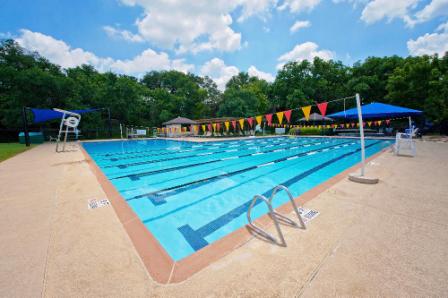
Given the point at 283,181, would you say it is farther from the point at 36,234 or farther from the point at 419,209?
the point at 36,234

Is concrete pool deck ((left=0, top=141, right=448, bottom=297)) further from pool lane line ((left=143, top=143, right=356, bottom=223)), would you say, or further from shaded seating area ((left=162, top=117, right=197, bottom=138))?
shaded seating area ((left=162, top=117, right=197, bottom=138))

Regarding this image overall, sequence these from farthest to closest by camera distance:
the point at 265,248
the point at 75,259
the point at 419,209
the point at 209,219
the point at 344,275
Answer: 1. the point at 209,219
2. the point at 419,209
3. the point at 265,248
4. the point at 75,259
5. the point at 344,275

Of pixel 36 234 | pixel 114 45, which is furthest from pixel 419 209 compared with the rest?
pixel 114 45

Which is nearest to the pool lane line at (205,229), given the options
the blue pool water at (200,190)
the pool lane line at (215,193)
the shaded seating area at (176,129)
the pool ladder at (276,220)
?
the blue pool water at (200,190)

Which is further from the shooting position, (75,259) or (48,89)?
(48,89)

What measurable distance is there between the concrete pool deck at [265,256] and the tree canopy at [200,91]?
18.3 metres

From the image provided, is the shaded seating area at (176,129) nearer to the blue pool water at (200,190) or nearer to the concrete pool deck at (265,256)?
the blue pool water at (200,190)

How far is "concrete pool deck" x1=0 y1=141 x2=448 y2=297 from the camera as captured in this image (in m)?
1.36

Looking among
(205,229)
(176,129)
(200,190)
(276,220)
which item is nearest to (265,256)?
(276,220)

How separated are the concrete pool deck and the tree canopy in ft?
60.2

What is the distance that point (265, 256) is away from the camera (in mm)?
1737

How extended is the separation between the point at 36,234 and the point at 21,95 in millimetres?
20856

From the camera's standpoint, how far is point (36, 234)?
2105mm

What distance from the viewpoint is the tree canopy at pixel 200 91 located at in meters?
15.4
